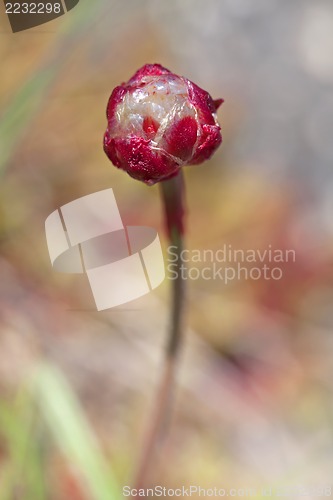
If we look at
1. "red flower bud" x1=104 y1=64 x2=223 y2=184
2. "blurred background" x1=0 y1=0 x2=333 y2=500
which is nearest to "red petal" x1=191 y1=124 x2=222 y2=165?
"red flower bud" x1=104 y1=64 x2=223 y2=184

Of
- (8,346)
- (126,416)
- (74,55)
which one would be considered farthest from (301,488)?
(74,55)

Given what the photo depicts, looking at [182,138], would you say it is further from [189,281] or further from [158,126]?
[189,281]

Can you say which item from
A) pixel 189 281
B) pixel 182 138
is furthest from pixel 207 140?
pixel 189 281

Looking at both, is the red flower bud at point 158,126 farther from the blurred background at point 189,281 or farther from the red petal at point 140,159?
the blurred background at point 189,281

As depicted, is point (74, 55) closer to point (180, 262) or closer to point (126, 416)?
point (180, 262)

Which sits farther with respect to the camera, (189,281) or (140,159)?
(189,281)

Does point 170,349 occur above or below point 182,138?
below
